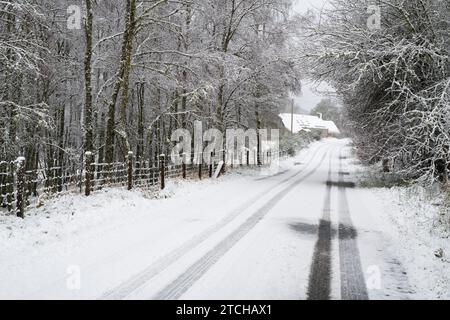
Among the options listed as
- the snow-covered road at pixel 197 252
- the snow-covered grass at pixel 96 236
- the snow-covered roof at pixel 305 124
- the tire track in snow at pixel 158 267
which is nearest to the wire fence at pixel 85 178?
the snow-covered grass at pixel 96 236

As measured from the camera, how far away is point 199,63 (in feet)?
57.7

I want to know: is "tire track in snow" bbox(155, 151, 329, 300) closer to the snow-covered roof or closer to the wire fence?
the wire fence

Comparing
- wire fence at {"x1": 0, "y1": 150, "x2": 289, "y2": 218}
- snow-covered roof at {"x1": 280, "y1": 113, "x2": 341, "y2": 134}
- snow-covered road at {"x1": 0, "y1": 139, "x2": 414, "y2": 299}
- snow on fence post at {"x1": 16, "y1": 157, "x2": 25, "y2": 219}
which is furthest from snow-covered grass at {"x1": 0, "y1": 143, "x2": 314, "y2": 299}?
snow-covered roof at {"x1": 280, "y1": 113, "x2": 341, "y2": 134}

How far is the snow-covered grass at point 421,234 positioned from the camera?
5789mm

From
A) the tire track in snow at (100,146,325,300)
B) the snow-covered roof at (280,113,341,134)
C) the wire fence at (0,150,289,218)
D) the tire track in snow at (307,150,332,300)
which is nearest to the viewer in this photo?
the tire track in snow at (100,146,325,300)

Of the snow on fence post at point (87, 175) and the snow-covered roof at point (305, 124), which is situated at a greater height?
the snow-covered roof at point (305, 124)

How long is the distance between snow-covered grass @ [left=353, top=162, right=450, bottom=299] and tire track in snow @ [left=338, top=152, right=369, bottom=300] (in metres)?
0.73

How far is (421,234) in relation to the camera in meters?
8.57

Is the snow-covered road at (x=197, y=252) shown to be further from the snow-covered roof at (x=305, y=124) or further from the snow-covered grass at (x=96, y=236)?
the snow-covered roof at (x=305, y=124)

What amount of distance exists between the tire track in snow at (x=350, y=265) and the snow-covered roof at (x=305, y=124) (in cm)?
7567

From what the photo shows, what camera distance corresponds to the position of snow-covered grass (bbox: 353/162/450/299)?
5789 mm

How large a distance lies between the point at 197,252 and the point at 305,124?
3528 inches

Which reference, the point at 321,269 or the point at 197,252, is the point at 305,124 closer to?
the point at 197,252
